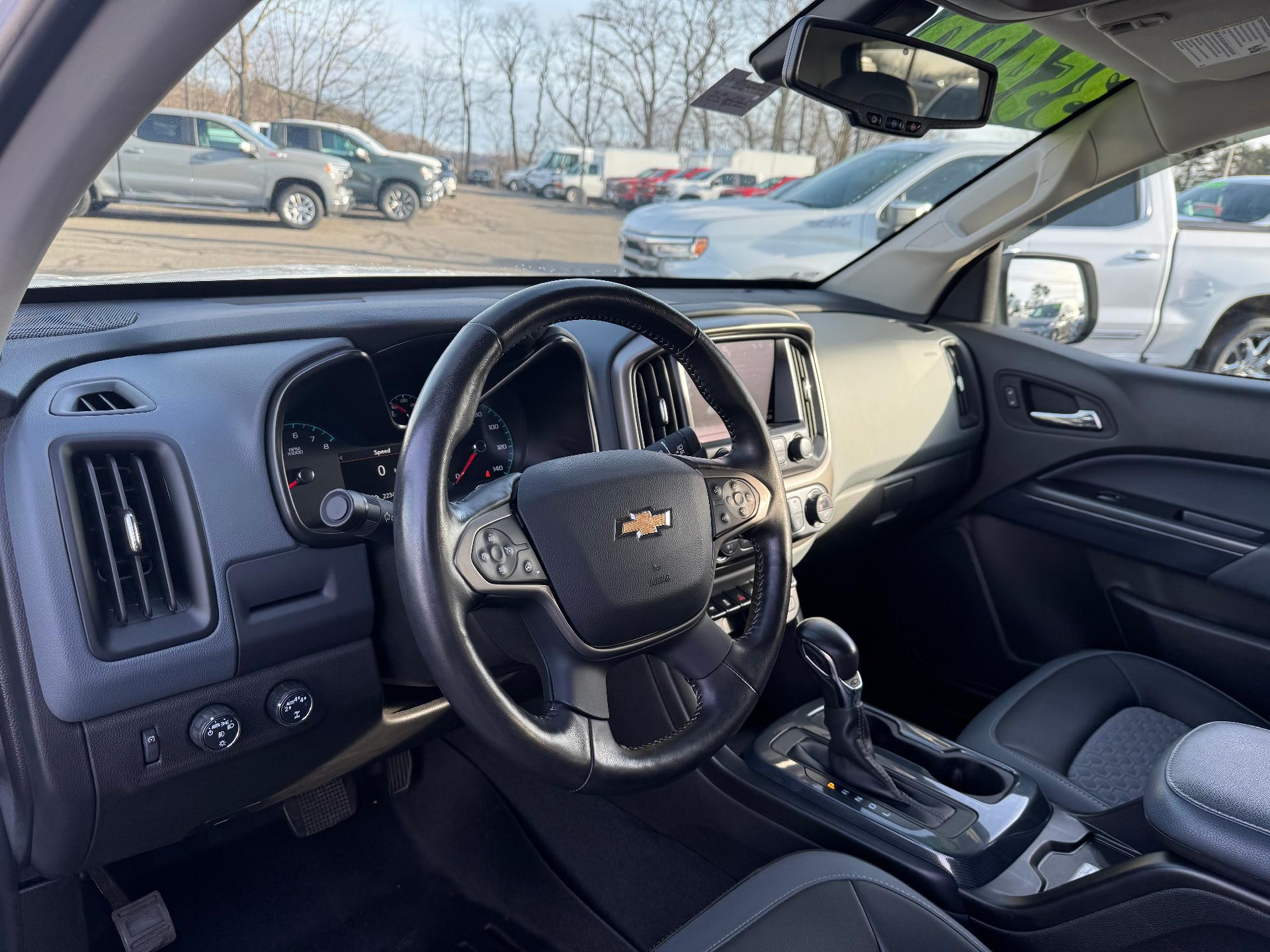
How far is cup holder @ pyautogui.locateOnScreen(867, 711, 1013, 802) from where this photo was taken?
1957 millimetres

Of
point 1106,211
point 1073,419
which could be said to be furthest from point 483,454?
point 1106,211

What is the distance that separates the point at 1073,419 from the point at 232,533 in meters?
2.43


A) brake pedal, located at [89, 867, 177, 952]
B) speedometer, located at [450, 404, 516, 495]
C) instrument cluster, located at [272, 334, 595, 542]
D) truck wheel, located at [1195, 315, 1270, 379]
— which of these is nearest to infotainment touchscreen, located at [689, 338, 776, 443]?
instrument cluster, located at [272, 334, 595, 542]

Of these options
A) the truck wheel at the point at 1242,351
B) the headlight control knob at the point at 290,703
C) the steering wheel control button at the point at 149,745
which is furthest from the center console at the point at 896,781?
the truck wheel at the point at 1242,351

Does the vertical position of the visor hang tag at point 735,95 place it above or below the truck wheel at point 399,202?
above

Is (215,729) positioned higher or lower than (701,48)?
lower

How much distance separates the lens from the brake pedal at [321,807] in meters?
2.31

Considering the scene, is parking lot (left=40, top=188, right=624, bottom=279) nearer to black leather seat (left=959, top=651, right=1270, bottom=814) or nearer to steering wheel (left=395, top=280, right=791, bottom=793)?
steering wheel (left=395, top=280, right=791, bottom=793)

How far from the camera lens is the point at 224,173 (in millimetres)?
1820

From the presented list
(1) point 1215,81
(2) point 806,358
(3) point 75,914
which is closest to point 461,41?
A: (2) point 806,358

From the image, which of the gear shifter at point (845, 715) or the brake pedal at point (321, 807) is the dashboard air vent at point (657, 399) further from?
the brake pedal at point (321, 807)

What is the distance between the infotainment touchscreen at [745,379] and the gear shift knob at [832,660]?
1.68ft

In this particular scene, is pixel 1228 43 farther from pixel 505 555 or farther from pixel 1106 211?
pixel 505 555

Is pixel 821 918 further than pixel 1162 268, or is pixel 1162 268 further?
pixel 1162 268
